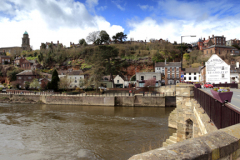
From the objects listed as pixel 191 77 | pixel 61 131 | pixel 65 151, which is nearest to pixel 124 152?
pixel 65 151

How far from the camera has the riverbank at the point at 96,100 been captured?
36.8 meters

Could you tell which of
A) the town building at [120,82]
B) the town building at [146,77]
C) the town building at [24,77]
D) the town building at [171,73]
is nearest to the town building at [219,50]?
the town building at [171,73]

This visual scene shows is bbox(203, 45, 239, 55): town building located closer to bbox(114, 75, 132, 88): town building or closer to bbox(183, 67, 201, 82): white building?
bbox(183, 67, 201, 82): white building

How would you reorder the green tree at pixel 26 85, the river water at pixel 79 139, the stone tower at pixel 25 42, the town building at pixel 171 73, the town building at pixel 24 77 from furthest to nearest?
the stone tower at pixel 25 42
the town building at pixel 24 77
the green tree at pixel 26 85
the town building at pixel 171 73
the river water at pixel 79 139

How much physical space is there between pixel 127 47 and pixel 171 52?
2097 centimetres

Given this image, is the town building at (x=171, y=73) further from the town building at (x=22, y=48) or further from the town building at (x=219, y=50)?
the town building at (x=22, y=48)

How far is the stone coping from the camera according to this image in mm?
2260

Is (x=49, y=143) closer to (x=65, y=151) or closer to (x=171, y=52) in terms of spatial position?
(x=65, y=151)

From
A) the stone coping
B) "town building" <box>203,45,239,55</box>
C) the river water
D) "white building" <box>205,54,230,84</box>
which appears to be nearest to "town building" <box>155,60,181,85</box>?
"white building" <box>205,54,230,84</box>

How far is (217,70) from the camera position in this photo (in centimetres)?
3934

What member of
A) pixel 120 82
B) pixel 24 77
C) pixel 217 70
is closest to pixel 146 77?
pixel 120 82

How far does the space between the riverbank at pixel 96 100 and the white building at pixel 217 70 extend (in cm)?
1136

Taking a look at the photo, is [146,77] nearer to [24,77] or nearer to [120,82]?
[120,82]

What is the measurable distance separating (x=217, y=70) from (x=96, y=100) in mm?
29275
